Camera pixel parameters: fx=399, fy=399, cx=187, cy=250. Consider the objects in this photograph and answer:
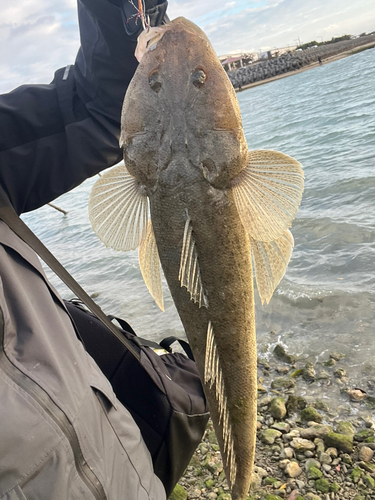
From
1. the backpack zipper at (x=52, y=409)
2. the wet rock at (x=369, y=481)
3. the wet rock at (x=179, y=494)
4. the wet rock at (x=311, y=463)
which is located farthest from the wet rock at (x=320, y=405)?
the backpack zipper at (x=52, y=409)

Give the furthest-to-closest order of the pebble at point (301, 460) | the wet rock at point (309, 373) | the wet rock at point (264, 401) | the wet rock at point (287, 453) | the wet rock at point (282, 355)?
the wet rock at point (282, 355), the wet rock at point (309, 373), the wet rock at point (264, 401), the wet rock at point (287, 453), the pebble at point (301, 460)

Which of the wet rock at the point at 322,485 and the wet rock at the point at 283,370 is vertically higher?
the wet rock at the point at 322,485

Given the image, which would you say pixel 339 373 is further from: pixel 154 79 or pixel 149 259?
pixel 154 79

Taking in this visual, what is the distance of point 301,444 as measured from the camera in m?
3.66

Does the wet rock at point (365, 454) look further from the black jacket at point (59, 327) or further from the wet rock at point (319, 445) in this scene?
the black jacket at point (59, 327)

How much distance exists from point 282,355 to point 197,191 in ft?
12.5

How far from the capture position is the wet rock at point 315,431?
375 centimetres

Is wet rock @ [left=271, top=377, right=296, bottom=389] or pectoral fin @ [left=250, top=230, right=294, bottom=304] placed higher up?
pectoral fin @ [left=250, top=230, right=294, bottom=304]

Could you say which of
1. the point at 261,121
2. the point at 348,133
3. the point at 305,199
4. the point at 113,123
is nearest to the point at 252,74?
the point at 261,121

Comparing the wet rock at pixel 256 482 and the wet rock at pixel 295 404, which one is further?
the wet rock at pixel 295 404

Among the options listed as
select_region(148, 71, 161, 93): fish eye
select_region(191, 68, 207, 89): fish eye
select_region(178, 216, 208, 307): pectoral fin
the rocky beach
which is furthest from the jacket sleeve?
the rocky beach

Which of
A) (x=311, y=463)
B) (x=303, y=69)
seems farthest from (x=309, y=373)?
(x=303, y=69)

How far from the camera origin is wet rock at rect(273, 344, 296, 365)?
16.4 feet

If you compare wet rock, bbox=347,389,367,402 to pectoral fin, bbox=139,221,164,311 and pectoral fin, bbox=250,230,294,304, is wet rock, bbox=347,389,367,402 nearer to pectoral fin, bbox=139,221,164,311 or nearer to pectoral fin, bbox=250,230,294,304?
pectoral fin, bbox=250,230,294,304
